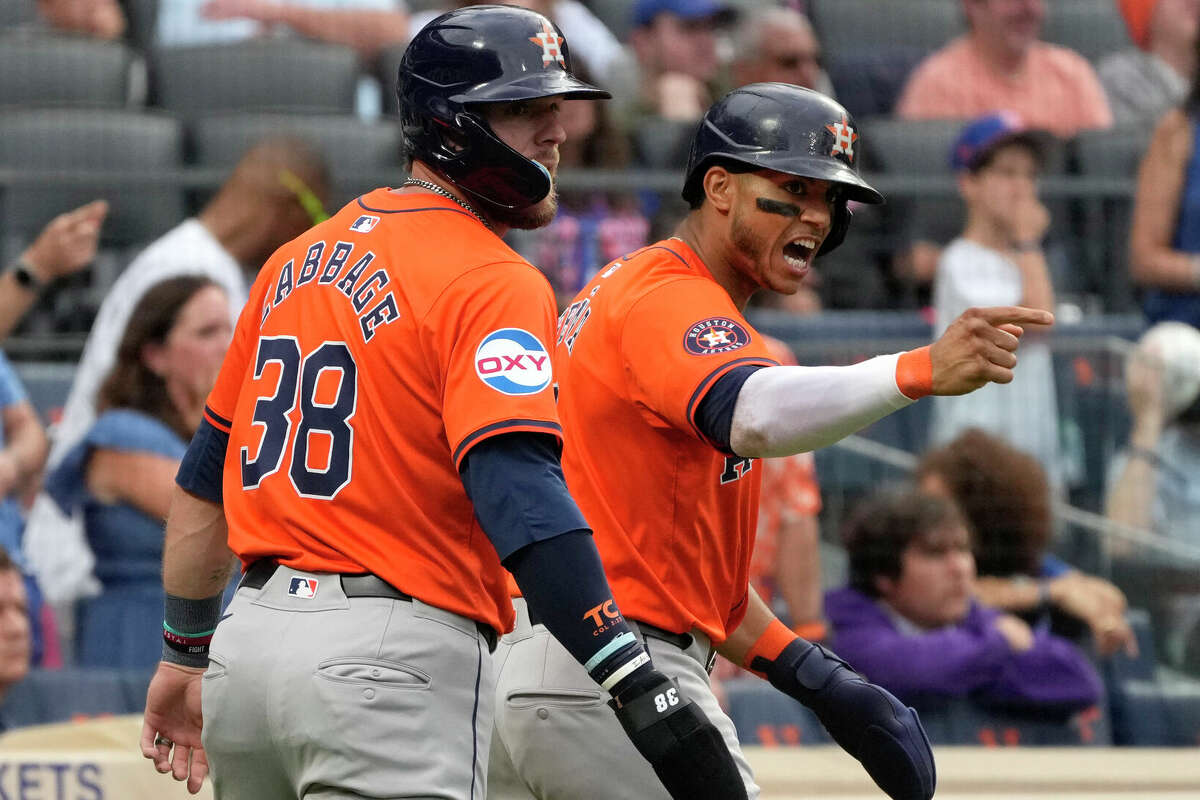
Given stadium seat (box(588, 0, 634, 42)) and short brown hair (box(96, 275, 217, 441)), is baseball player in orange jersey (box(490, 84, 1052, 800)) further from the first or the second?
stadium seat (box(588, 0, 634, 42))

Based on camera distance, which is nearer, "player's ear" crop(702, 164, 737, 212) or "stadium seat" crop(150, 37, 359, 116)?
"player's ear" crop(702, 164, 737, 212)

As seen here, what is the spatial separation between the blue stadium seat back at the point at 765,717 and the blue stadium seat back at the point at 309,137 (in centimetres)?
250

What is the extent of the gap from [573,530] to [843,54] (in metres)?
5.72

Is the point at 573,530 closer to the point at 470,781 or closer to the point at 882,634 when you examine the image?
the point at 470,781

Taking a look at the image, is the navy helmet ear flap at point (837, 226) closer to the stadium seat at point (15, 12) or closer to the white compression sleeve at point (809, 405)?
the white compression sleeve at point (809, 405)

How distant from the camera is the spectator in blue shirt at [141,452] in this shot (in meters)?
5.32

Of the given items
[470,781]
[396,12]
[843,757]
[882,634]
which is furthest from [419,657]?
[396,12]

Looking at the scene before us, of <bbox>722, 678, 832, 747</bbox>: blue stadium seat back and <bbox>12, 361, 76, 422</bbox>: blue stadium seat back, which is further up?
<bbox>12, 361, 76, 422</bbox>: blue stadium seat back


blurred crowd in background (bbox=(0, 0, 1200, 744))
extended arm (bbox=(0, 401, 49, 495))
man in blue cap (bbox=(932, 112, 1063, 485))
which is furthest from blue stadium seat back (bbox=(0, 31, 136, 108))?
man in blue cap (bbox=(932, 112, 1063, 485))

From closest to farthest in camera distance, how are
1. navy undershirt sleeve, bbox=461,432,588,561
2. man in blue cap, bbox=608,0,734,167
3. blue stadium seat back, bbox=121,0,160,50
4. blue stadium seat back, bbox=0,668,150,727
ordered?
navy undershirt sleeve, bbox=461,432,588,561
blue stadium seat back, bbox=0,668,150,727
man in blue cap, bbox=608,0,734,167
blue stadium seat back, bbox=121,0,160,50

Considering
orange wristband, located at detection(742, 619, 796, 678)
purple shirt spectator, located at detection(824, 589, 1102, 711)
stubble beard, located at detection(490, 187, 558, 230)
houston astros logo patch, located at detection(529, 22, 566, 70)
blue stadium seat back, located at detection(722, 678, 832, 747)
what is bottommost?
blue stadium seat back, located at detection(722, 678, 832, 747)

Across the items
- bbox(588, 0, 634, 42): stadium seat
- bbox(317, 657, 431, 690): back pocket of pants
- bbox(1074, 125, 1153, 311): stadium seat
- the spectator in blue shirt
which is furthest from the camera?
bbox(588, 0, 634, 42): stadium seat

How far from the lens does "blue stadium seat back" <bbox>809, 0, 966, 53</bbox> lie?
812 centimetres

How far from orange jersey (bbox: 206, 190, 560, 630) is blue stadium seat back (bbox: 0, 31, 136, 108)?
4.69 meters
